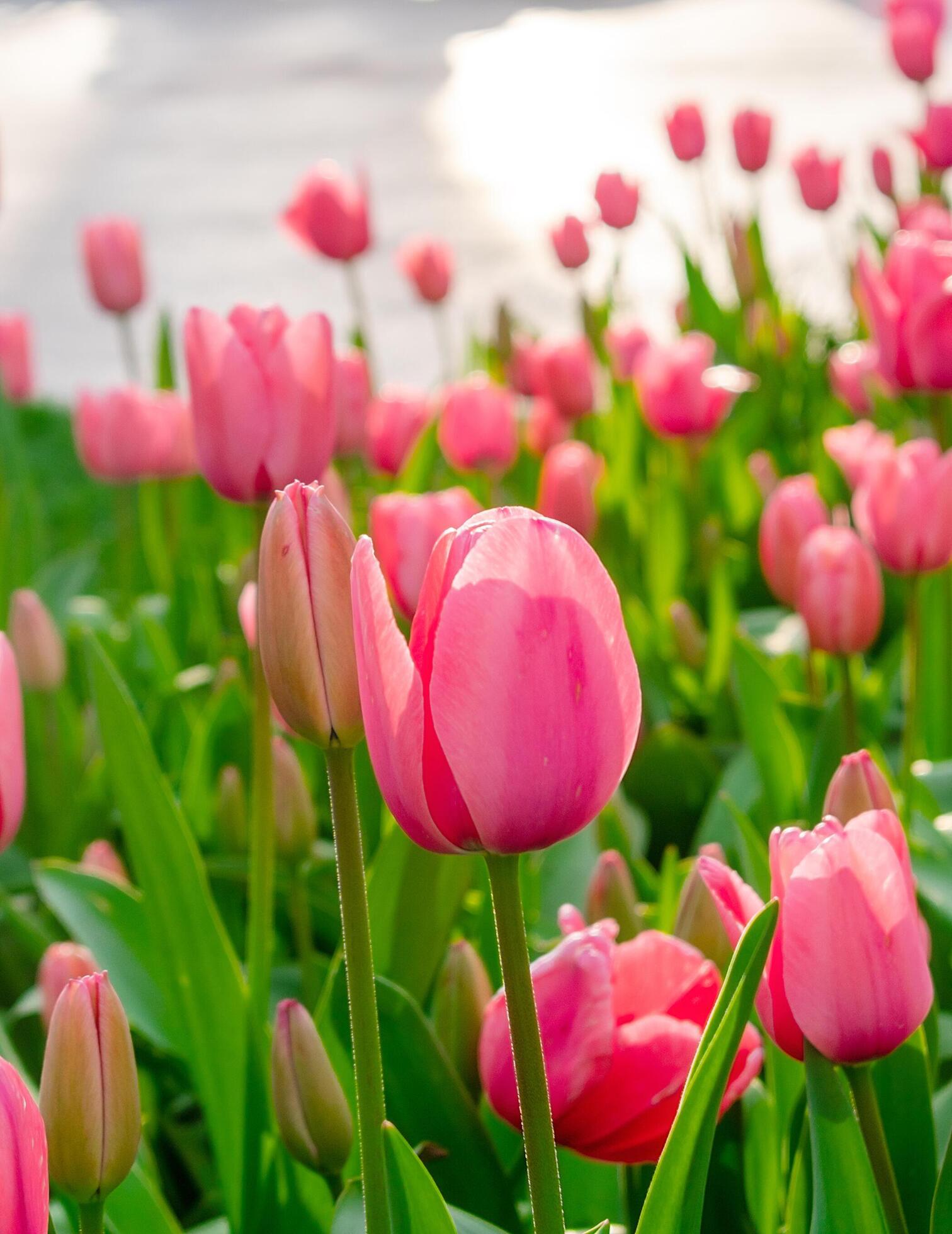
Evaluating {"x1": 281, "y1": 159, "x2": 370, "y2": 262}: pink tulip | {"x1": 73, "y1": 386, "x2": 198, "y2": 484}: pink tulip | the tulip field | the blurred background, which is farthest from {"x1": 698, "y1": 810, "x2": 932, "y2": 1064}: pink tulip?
the blurred background

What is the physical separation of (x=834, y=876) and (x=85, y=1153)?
9.7 inches

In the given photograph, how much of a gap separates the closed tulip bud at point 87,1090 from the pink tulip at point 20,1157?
0.25ft

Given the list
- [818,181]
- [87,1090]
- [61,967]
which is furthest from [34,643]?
[818,181]

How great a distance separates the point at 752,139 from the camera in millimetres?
2158

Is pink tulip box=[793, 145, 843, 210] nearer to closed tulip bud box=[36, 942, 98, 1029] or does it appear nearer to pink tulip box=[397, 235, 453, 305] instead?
pink tulip box=[397, 235, 453, 305]

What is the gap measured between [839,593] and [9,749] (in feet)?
1.80

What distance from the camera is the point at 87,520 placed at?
2828mm

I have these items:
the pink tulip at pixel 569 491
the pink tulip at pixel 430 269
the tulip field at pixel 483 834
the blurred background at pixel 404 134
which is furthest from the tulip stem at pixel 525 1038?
the blurred background at pixel 404 134

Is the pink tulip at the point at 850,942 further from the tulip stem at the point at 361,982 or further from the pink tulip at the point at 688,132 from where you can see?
the pink tulip at the point at 688,132

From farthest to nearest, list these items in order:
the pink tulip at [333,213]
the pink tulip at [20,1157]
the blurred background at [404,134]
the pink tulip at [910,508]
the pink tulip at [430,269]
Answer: the blurred background at [404,134] < the pink tulip at [430,269] < the pink tulip at [333,213] < the pink tulip at [910,508] < the pink tulip at [20,1157]

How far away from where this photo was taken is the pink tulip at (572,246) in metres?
2.01

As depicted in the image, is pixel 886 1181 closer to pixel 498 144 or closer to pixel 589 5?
pixel 498 144

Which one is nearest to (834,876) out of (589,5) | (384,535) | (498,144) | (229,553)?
(384,535)

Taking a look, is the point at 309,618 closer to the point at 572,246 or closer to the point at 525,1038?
the point at 525,1038
